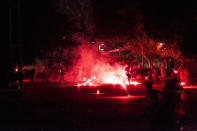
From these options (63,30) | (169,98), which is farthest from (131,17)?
(169,98)

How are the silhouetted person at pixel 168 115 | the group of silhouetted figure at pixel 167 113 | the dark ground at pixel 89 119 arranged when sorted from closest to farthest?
Answer: the silhouetted person at pixel 168 115 < the group of silhouetted figure at pixel 167 113 < the dark ground at pixel 89 119

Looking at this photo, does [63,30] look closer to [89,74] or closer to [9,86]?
[9,86]

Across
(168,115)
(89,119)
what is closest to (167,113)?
(168,115)

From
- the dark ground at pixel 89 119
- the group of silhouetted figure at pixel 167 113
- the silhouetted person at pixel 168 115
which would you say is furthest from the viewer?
the dark ground at pixel 89 119

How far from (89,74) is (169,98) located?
45324 mm

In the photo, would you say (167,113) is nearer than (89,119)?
Yes

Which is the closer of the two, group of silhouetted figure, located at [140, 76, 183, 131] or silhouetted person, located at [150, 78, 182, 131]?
silhouetted person, located at [150, 78, 182, 131]

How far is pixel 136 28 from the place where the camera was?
4162 centimetres

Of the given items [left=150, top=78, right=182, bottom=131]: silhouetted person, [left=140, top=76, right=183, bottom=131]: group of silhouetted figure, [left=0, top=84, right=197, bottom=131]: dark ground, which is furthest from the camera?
[left=0, top=84, right=197, bottom=131]: dark ground

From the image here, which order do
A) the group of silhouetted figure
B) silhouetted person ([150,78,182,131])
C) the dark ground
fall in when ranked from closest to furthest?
1. silhouetted person ([150,78,182,131])
2. the group of silhouetted figure
3. the dark ground

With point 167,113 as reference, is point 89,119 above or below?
below

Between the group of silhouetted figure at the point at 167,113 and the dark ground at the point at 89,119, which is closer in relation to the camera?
the group of silhouetted figure at the point at 167,113

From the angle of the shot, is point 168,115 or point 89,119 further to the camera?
point 89,119

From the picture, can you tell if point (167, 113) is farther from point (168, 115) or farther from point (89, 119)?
point (89, 119)
